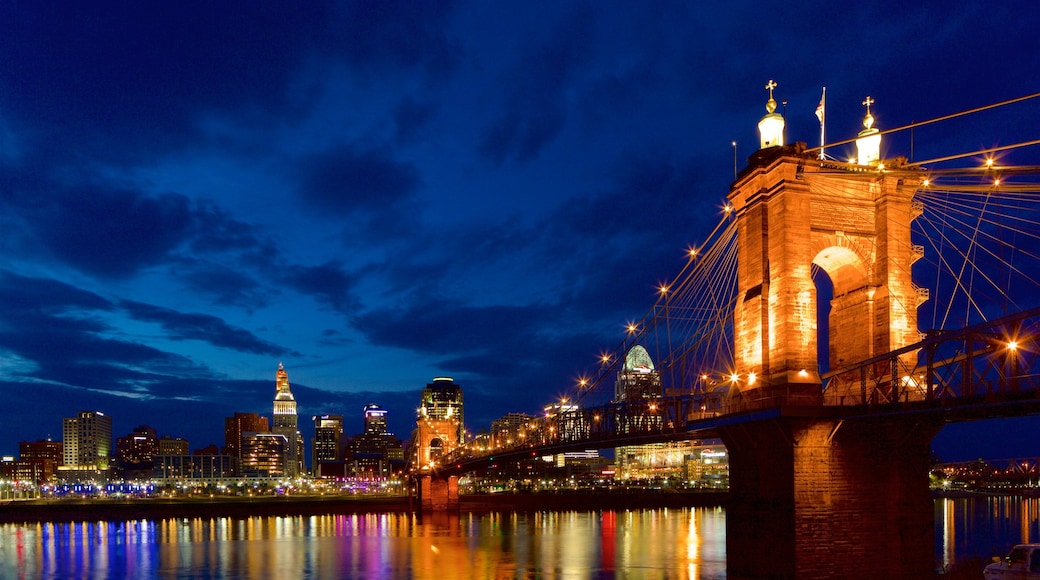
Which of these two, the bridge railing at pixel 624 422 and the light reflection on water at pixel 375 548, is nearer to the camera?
the bridge railing at pixel 624 422

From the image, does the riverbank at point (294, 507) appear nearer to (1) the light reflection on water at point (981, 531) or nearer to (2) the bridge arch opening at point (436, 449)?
(2) the bridge arch opening at point (436, 449)

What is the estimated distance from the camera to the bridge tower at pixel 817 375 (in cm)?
3198

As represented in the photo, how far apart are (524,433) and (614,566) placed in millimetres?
31158

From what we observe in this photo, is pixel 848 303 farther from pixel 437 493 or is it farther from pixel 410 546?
pixel 437 493

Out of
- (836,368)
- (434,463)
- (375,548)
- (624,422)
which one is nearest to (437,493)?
(434,463)

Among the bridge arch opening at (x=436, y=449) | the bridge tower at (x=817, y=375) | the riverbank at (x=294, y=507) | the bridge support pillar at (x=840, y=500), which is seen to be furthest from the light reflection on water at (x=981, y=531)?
the bridge arch opening at (x=436, y=449)

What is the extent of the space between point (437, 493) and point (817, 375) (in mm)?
Answer: 86786

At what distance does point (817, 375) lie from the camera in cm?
3316

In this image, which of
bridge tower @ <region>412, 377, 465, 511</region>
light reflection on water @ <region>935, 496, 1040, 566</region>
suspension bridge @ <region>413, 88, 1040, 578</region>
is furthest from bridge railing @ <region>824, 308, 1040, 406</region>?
bridge tower @ <region>412, 377, 465, 511</region>

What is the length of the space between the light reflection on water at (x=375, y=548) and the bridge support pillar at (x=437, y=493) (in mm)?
9844

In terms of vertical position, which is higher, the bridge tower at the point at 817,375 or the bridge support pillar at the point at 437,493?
the bridge tower at the point at 817,375

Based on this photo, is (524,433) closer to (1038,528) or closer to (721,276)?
(721,276)

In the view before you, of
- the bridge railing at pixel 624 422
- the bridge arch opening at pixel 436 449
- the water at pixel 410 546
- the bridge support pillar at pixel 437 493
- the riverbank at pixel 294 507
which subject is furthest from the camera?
the bridge arch opening at pixel 436 449

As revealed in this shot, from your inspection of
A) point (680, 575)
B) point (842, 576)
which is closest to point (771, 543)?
point (842, 576)
